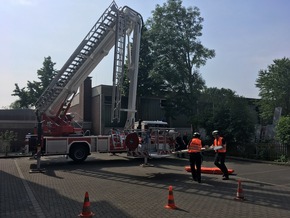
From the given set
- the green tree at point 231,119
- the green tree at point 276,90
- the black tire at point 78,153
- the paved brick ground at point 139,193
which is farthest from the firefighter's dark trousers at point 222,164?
the green tree at point 276,90

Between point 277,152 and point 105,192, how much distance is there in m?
12.1

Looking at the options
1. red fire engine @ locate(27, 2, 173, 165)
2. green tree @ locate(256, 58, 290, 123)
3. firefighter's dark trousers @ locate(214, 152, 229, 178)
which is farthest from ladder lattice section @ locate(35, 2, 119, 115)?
green tree @ locate(256, 58, 290, 123)

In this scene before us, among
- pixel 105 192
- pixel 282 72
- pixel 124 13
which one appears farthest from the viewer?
pixel 282 72

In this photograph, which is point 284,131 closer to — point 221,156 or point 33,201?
point 221,156

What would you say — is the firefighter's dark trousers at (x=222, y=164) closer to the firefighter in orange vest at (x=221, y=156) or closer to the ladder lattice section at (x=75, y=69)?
the firefighter in orange vest at (x=221, y=156)

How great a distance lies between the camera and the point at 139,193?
387 inches

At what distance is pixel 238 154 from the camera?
823 inches

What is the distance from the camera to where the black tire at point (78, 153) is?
18.1 metres

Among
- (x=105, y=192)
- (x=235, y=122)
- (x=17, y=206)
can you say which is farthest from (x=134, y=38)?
(x=17, y=206)

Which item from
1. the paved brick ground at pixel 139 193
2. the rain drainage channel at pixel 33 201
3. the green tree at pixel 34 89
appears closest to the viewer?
the rain drainage channel at pixel 33 201

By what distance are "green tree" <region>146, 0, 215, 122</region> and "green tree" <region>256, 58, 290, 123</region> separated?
464 inches

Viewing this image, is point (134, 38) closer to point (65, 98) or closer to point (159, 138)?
point (65, 98)

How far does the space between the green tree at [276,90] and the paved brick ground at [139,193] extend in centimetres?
2448

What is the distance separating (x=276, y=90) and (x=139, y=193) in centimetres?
3213
